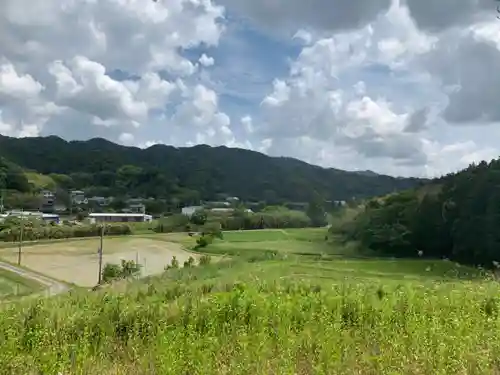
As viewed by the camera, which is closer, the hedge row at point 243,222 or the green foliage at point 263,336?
the green foliage at point 263,336

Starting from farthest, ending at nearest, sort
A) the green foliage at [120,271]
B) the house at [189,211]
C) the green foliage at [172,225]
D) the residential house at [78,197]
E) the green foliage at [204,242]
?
the residential house at [78,197] < the house at [189,211] < the green foliage at [172,225] < the green foliage at [204,242] < the green foliage at [120,271]

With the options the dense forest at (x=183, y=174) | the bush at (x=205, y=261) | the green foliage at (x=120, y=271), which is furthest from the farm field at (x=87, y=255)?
the dense forest at (x=183, y=174)

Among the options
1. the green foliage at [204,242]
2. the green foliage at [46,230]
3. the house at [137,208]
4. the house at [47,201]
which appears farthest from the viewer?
the house at [137,208]

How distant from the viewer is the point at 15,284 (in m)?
40.5

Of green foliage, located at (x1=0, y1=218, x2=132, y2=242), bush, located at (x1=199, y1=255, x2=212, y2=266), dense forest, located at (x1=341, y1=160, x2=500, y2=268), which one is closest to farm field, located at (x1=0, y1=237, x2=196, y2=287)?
green foliage, located at (x1=0, y1=218, x2=132, y2=242)

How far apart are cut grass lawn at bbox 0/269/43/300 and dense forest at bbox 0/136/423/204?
7174 centimetres

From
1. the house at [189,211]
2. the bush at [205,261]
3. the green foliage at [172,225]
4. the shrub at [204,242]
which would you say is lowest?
the bush at [205,261]

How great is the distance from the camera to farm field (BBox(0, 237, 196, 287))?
48334mm

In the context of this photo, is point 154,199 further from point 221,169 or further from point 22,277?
point 22,277

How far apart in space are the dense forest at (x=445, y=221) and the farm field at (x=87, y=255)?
18.7 m

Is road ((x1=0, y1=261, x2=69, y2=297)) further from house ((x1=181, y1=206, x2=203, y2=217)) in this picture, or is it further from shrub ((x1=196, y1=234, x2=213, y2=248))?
house ((x1=181, y1=206, x2=203, y2=217))

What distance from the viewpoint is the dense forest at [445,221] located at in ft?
144

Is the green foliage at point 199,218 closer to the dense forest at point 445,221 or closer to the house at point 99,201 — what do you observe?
the dense forest at point 445,221

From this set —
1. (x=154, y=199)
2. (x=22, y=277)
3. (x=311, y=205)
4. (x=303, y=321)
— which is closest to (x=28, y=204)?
(x=154, y=199)
